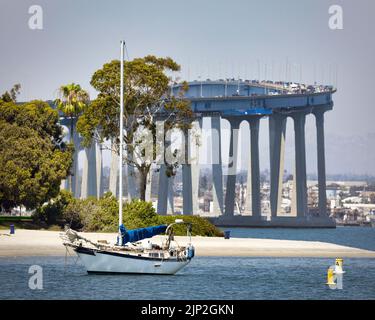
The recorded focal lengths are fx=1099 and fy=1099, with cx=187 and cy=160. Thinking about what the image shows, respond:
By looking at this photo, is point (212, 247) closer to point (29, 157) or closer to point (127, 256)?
point (127, 256)

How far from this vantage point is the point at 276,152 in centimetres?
16850

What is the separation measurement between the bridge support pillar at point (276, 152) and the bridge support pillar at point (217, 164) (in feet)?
27.1

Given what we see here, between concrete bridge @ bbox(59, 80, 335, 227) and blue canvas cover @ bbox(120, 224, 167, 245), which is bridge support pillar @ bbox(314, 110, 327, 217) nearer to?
concrete bridge @ bbox(59, 80, 335, 227)

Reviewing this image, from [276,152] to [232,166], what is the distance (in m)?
7.16

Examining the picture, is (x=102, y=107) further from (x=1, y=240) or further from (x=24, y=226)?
(x=1, y=240)

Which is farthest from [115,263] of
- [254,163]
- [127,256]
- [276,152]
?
[254,163]

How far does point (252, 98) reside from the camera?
171375 mm

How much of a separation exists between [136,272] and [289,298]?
30.0 ft

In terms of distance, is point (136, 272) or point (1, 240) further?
point (1, 240)

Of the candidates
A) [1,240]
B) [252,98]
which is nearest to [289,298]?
[1,240]

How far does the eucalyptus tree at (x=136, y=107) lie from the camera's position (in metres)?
97.3

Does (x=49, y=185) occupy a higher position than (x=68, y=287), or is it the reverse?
(x=49, y=185)

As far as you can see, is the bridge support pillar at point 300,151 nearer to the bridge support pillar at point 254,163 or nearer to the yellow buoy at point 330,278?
the bridge support pillar at point 254,163
